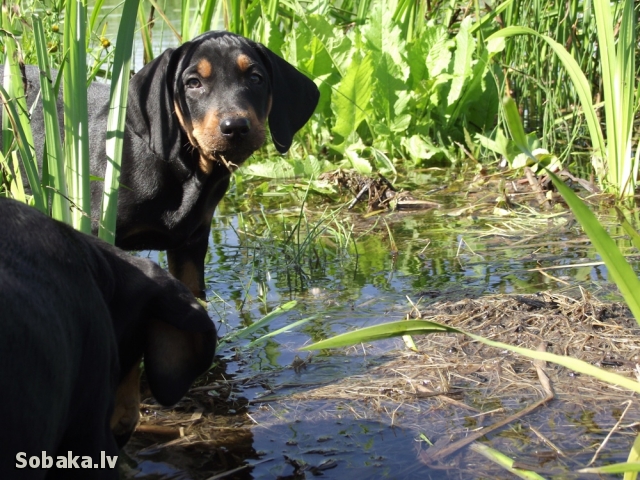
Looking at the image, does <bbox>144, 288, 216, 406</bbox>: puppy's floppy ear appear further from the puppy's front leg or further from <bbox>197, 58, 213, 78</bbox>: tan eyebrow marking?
<bbox>197, 58, 213, 78</bbox>: tan eyebrow marking

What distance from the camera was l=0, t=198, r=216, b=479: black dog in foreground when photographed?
1614mm

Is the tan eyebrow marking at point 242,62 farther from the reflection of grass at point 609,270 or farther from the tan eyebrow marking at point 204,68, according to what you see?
the reflection of grass at point 609,270

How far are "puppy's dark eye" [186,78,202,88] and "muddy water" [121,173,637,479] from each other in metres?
0.85

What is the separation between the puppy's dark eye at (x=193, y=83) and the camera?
4.02m

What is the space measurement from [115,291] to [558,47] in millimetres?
3306

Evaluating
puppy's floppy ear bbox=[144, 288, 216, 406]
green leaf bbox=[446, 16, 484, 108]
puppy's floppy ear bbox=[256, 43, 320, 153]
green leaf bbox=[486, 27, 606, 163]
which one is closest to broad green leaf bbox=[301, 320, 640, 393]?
puppy's floppy ear bbox=[144, 288, 216, 406]

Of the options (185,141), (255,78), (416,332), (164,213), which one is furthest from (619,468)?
(255,78)

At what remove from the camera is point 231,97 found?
3957 millimetres

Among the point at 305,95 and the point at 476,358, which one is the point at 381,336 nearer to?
the point at 476,358

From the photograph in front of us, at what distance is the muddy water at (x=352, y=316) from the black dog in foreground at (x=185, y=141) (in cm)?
37

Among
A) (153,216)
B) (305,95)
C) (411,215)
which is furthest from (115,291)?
(411,215)

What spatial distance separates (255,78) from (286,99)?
9.4 inches

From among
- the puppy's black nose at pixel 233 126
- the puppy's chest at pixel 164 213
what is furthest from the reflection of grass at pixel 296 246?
the puppy's black nose at pixel 233 126

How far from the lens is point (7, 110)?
2.51m
